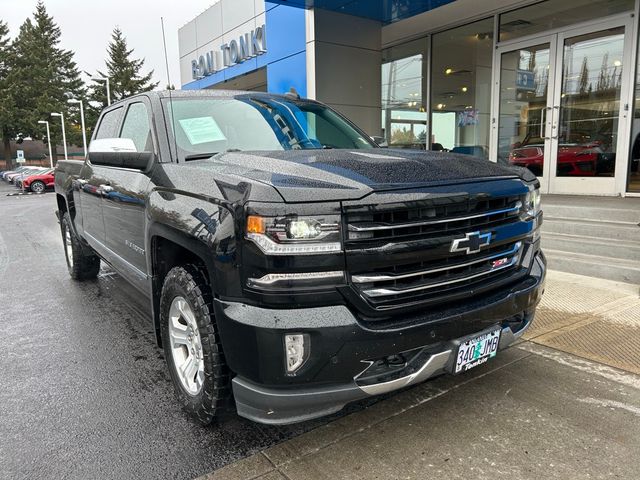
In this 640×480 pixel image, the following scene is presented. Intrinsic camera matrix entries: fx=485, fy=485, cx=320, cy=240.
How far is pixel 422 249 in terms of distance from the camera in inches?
88.6

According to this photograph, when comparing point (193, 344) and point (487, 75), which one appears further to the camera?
point (487, 75)

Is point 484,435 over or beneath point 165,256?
beneath

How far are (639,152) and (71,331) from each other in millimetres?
8151

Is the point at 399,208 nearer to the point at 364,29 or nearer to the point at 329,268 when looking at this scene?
the point at 329,268

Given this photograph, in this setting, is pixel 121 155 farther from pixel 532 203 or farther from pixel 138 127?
pixel 532 203

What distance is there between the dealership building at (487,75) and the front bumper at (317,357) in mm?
7075

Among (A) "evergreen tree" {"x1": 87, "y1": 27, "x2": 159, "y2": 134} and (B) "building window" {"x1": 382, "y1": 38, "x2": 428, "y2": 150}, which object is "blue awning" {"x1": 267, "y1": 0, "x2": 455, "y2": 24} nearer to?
(B) "building window" {"x1": 382, "y1": 38, "x2": 428, "y2": 150}

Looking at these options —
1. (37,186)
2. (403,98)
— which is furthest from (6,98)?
(403,98)

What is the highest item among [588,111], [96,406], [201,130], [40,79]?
[40,79]

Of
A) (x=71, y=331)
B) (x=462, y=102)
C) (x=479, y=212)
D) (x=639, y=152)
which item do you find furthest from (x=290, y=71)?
(x=479, y=212)

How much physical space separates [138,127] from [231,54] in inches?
A: 538

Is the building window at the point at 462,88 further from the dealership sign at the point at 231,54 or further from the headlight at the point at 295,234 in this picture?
the headlight at the point at 295,234

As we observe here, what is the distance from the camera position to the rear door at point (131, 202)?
3258 millimetres

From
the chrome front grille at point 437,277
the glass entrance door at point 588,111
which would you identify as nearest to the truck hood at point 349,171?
the chrome front grille at point 437,277
